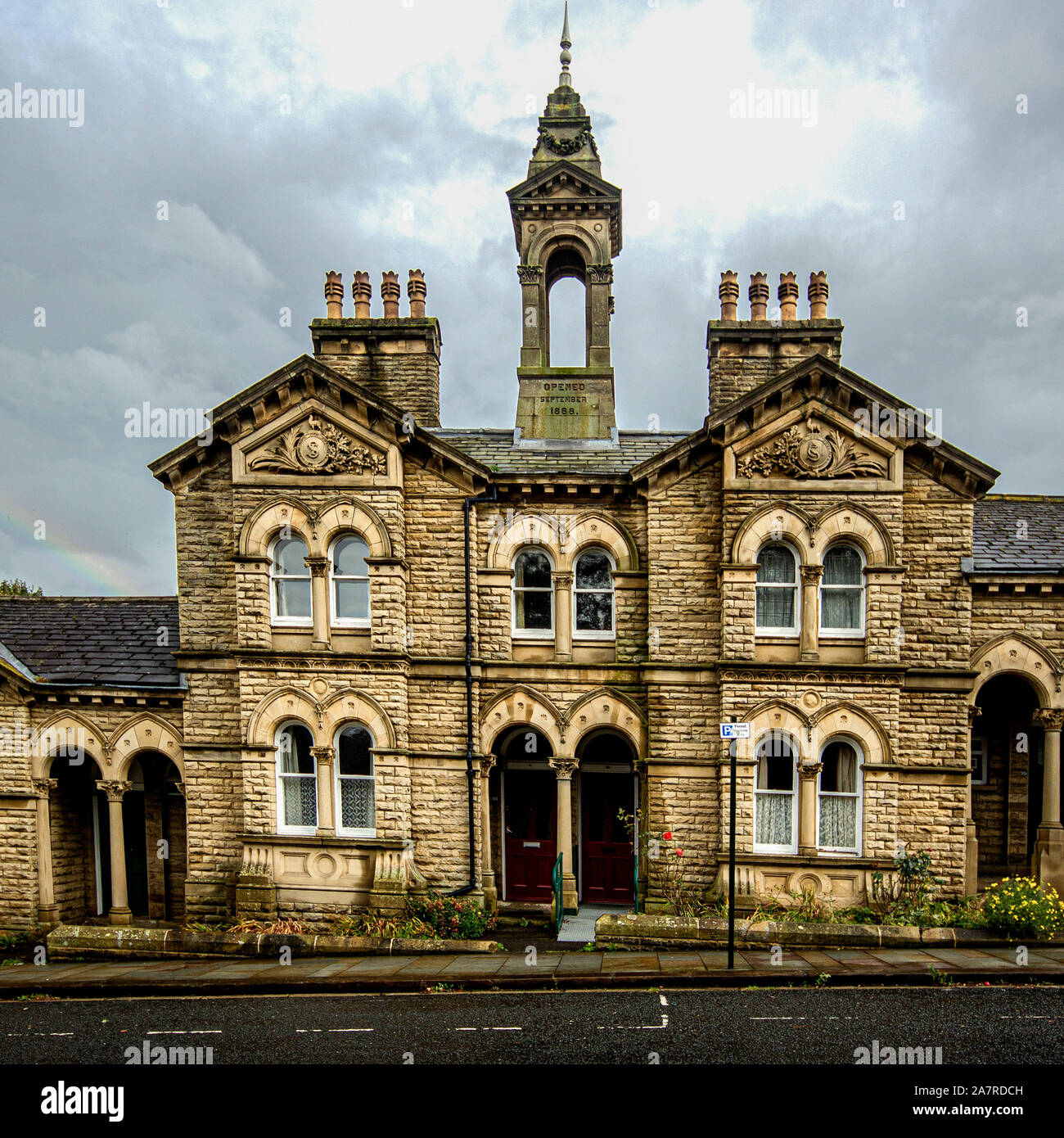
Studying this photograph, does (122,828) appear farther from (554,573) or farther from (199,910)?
(554,573)

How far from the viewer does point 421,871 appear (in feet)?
46.6

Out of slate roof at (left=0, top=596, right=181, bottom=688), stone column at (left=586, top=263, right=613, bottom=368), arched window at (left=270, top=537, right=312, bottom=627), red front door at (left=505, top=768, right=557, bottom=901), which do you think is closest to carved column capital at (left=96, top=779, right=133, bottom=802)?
slate roof at (left=0, top=596, right=181, bottom=688)

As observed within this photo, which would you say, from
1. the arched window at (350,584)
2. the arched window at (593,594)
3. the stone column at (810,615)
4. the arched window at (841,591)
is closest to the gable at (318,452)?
the arched window at (350,584)

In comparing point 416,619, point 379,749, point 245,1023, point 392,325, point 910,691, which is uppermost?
point 392,325

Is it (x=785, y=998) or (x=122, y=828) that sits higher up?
(x=122, y=828)

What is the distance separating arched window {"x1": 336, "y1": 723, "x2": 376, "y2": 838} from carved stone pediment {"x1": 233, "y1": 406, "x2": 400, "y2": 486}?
4787 mm

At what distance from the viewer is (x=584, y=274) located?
57.7 ft

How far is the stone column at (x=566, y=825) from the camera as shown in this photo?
14289 millimetres

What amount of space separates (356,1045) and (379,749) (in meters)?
5.57

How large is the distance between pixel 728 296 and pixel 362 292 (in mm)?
8117

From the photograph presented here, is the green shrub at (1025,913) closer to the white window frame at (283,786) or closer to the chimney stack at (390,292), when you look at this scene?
the white window frame at (283,786)

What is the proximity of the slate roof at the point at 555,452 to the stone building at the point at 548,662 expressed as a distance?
13 centimetres

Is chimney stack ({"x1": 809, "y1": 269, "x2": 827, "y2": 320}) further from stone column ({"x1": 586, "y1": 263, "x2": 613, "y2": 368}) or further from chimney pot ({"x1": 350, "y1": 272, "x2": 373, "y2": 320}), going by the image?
chimney pot ({"x1": 350, "y1": 272, "x2": 373, "y2": 320})

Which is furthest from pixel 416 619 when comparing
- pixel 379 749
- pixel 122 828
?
pixel 122 828
